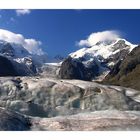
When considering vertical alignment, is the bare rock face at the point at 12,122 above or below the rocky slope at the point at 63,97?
below

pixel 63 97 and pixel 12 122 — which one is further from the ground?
pixel 63 97

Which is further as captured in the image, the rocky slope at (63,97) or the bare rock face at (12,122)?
the rocky slope at (63,97)

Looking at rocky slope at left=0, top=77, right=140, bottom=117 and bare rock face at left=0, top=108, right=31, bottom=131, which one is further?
rocky slope at left=0, top=77, right=140, bottom=117

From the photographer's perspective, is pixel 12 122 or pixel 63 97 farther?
pixel 63 97

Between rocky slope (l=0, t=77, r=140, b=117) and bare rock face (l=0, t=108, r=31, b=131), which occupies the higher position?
rocky slope (l=0, t=77, r=140, b=117)
